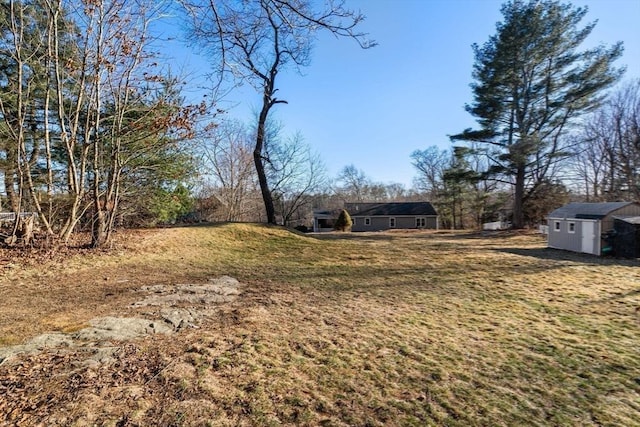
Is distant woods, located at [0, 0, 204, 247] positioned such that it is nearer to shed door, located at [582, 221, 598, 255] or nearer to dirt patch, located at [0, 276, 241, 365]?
dirt patch, located at [0, 276, 241, 365]

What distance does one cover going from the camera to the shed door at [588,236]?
37.7ft

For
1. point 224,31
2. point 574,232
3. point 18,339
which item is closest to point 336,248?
point 224,31

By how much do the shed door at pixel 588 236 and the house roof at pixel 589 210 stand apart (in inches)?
11.7

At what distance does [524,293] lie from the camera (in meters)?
6.10

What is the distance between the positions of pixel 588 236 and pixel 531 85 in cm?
1249

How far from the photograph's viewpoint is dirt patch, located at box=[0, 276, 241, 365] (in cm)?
286

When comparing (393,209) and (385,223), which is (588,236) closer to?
(385,223)

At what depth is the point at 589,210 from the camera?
12195 mm

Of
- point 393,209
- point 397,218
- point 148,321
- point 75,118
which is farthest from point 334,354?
Answer: point 393,209

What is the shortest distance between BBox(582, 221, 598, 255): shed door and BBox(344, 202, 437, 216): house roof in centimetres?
2051

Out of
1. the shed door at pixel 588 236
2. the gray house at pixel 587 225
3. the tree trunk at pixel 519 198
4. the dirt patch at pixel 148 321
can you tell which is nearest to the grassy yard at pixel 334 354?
the dirt patch at pixel 148 321

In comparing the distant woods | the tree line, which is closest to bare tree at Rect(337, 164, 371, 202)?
the tree line

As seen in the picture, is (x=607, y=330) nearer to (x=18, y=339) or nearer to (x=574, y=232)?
(x=18, y=339)

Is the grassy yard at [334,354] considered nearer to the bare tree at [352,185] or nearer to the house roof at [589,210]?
the house roof at [589,210]
